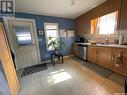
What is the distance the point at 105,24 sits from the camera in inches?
121

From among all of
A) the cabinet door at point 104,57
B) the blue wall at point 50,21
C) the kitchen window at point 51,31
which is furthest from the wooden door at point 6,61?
the cabinet door at point 104,57

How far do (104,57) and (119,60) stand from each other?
0.51m

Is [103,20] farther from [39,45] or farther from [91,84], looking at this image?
[39,45]

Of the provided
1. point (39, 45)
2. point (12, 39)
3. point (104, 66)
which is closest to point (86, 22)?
point (104, 66)

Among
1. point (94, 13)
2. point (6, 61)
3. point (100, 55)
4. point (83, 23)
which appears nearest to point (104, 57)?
point (100, 55)

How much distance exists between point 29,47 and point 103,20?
3485mm

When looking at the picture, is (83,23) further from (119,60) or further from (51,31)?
(119,60)

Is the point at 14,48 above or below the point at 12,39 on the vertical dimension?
below

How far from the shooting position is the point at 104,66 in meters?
2.65

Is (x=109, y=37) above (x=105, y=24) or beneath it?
beneath

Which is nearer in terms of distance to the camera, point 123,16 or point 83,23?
point 123,16

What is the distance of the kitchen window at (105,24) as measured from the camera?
272cm

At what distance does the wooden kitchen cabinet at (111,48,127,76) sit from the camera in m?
2.02

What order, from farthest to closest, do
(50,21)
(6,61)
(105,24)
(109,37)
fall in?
1. (50,21)
2. (105,24)
3. (109,37)
4. (6,61)
